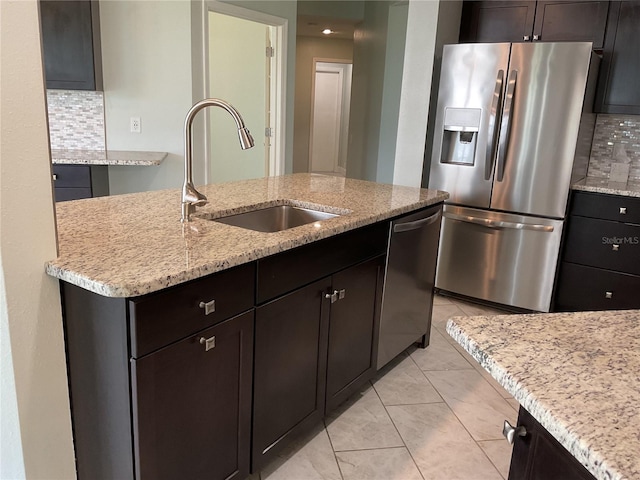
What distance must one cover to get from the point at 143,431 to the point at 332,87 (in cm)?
913

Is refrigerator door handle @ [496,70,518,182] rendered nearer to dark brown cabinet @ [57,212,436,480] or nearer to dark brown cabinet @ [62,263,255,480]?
dark brown cabinet @ [57,212,436,480]

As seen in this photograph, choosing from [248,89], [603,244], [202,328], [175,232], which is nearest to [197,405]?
[202,328]

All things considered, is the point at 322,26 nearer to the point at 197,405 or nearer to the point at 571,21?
the point at 571,21

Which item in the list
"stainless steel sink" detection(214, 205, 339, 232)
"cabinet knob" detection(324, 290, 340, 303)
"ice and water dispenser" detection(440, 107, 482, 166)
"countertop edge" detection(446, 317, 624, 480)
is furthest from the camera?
"ice and water dispenser" detection(440, 107, 482, 166)

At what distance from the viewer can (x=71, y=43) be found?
376 centimetres

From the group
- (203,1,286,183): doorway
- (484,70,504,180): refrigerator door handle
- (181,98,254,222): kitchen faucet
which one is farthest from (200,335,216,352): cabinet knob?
(203,1,286,183): doorway

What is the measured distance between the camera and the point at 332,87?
32.0ft

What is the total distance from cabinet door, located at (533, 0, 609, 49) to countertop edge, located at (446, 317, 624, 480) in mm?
3092

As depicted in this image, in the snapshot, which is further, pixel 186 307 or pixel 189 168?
pixel 189 168

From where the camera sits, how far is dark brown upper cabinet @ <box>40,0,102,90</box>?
369cm

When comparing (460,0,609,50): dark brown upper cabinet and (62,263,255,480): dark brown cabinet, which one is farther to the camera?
(460,0,609,50): dark brown upper cabinet

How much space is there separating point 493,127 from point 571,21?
0.90 metres

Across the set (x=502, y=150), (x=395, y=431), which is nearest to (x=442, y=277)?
(x=502, y=150)

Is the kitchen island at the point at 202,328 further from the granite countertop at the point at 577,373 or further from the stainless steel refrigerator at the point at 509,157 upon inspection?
the stainless steel refrigerator at the point at 509,157
